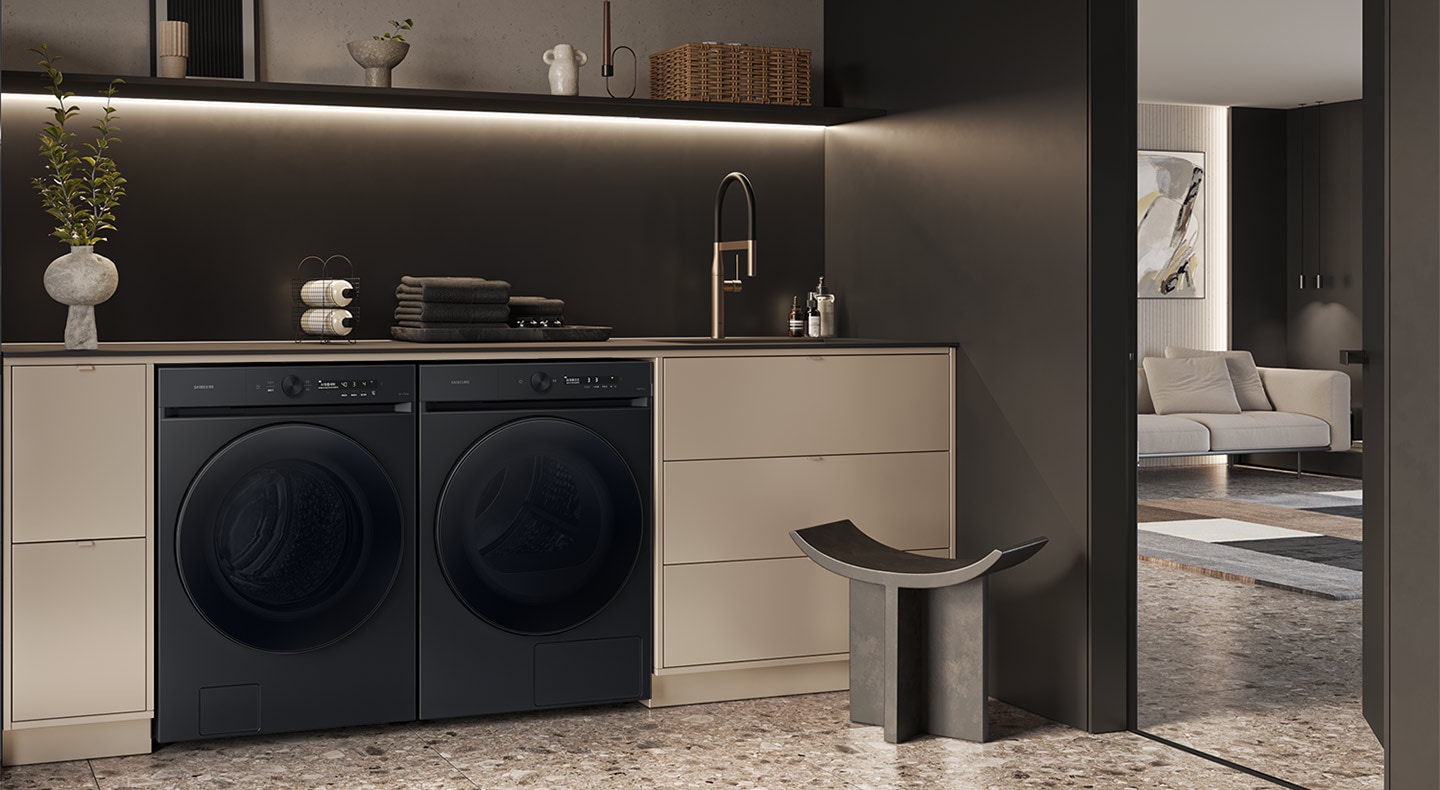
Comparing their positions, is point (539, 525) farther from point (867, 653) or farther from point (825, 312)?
point (825, 312)

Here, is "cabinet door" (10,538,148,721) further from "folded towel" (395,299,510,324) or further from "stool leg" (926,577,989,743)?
"stool leg" (926,577,989,743)

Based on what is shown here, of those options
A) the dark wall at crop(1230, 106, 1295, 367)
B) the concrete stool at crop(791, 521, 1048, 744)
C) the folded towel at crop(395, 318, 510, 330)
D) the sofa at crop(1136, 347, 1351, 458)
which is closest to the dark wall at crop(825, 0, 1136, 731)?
the concrete stool at crop(791, 521, 1048, 744)

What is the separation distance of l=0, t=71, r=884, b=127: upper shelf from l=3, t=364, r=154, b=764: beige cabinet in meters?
0.87

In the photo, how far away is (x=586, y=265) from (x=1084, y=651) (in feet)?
5.98

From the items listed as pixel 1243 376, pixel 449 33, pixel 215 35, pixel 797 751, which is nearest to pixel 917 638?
pixel 797 751

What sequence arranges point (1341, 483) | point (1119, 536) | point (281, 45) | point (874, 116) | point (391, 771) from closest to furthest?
point (391, 771) → point (1119, 536) → point (281, 45) → point (874, 116) → point (1341, 483)

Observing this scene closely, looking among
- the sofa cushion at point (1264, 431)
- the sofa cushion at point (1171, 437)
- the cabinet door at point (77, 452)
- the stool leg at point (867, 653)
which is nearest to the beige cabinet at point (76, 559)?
the cabinet door at point (77, 452)

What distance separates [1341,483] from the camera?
27.3ft

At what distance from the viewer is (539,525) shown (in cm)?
332

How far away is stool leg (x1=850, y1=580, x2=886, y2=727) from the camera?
3271 mm

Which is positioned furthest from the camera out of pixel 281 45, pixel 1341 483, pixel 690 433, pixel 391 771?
pixel 1341 483

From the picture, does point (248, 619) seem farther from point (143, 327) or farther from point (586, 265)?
point (586, 265)

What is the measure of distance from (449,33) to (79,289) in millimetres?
1320

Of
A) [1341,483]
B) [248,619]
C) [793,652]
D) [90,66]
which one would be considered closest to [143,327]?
[90,66]
